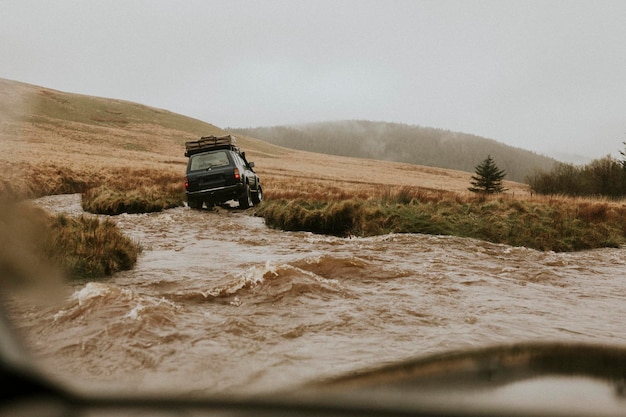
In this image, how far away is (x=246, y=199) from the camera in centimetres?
1491

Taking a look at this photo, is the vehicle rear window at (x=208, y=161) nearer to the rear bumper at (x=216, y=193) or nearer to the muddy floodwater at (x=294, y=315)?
the rear bumper at (x=216, y=193)

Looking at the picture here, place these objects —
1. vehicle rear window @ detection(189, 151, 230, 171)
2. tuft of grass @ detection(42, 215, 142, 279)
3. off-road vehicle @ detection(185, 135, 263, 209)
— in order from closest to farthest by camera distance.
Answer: tuft of grass @ detection(42, 215, 142, 279)
off-road vehicle @ detection(185, 135, 263, 209)
vehicle rear window @ detection(189, 151, 230, 171)

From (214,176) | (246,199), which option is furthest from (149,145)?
(214,176)

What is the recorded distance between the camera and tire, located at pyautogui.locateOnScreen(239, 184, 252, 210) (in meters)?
14.8

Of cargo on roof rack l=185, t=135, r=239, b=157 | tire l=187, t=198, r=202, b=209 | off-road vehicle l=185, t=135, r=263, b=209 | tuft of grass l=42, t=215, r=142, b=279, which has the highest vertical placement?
cargo on roof rack l=185, t=135, r=239, b=157

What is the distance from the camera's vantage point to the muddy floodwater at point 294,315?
259cm

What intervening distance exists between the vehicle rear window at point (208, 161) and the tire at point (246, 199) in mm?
1111

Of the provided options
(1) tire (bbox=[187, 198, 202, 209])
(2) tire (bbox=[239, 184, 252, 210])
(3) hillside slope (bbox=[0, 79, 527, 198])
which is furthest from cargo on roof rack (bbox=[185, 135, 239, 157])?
(3) hillside slope (bbox=[0, 79, 527, 198])

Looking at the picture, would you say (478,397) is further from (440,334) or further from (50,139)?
(50,139)

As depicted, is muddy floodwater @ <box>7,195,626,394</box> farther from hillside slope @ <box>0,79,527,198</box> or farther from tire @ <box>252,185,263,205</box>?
hillside slope @ <box>0,79,527,198</box>

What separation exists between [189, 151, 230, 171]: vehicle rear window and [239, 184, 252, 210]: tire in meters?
1.11

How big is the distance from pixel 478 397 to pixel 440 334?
1669mm

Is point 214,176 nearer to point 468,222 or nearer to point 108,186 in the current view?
point 468,222

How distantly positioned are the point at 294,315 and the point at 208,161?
11.0m
